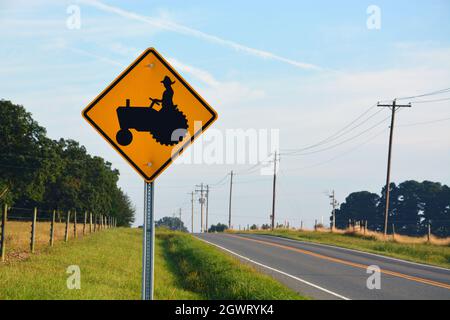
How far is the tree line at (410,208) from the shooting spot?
8988 cm

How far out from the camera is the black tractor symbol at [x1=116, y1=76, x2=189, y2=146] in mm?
6062

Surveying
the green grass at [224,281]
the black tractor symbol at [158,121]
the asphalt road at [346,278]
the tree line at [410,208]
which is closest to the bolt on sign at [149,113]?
the black tractor symbol at [158,121]

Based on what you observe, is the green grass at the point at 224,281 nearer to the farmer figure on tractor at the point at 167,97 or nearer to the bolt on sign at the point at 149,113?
the bolt on sign at the point at 149,113

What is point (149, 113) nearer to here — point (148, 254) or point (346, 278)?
point (148, 254)

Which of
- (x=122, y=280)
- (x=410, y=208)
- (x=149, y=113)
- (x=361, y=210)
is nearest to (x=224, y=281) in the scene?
(x=122, y=280)

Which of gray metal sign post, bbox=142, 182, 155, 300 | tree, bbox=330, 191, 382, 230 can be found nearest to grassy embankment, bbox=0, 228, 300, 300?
gray metal sign post, bbox=142, 182, 155, 300

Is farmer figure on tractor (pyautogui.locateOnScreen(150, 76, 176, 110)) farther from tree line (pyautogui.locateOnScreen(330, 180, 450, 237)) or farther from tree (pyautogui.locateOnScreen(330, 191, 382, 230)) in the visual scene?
tree (pyautogui.locateOnScreen(330, 191, 382, 230))

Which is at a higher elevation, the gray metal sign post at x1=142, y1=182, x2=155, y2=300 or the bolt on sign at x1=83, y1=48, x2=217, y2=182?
the bolt on sign at x1=83, y1=48, x2=217, y2=182

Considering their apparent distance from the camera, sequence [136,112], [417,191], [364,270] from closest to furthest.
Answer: [136,112] → [364,270] → [417,191]

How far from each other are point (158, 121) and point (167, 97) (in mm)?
280
